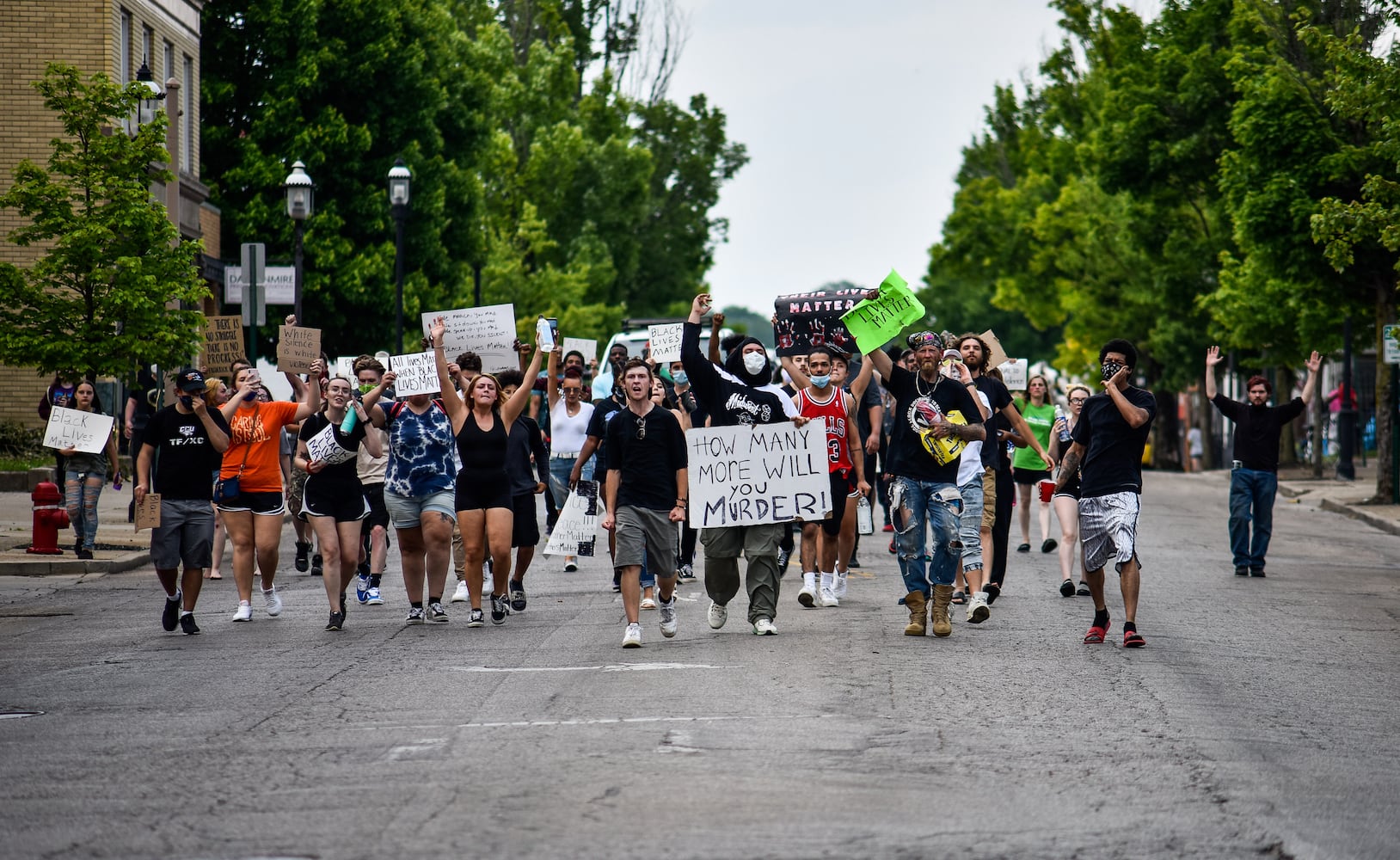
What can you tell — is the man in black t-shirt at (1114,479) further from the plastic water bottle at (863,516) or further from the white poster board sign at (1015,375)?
the white poster board sign at (1015,375)

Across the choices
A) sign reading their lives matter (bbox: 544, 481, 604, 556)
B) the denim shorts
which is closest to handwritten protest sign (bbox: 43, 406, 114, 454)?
sign reading their lives matter (bbox: 544, 481, 604, 556)

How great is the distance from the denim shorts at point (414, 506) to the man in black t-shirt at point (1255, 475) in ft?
26.9

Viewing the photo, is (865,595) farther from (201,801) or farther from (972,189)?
(972,189)

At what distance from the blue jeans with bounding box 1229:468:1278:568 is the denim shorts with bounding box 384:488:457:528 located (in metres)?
8.34

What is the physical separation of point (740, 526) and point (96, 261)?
36.8 feet

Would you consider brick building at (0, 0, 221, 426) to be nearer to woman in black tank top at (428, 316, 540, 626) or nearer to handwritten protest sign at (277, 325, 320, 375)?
handwritten protest sign at (277, 325, 320, 375)

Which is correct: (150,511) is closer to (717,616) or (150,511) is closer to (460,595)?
(460,595)

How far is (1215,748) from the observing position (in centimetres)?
825

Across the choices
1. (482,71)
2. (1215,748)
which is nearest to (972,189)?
(482,71)

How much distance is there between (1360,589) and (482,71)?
31325 mm

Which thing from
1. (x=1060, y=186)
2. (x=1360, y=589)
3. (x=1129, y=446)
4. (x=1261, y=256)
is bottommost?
(x=1360, y=589)

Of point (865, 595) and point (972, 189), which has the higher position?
point (972, 189)

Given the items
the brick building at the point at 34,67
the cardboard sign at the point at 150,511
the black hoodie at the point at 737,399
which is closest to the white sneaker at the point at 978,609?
the black hoodie at the point at 737,399

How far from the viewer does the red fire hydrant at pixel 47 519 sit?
693 inches
